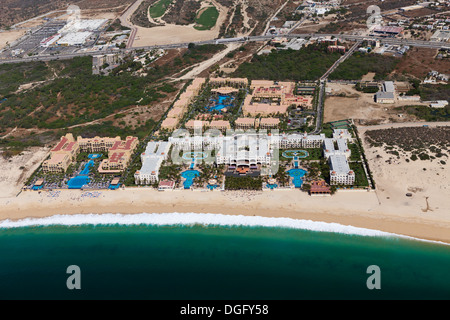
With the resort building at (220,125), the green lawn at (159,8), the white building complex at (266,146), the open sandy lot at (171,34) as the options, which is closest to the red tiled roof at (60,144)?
the white building complex at (266,146)

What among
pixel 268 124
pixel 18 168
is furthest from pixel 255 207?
pixel 18 168

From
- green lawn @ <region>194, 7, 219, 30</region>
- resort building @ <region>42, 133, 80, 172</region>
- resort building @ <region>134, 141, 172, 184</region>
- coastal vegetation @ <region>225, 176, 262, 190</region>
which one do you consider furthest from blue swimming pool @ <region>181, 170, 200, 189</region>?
green lawn @ <region>194, 7, 219, 30</region>

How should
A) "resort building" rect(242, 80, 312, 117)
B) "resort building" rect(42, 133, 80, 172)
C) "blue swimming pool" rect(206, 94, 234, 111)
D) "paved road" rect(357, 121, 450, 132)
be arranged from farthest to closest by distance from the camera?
"blue swimming pool" rect(206, 94, 234, 111) → "resort building" rect(242, 80, 312, 117) → "paved road" rect(357, 121, 450, 132) → "resort building" rect(42, 133, 80, 172)

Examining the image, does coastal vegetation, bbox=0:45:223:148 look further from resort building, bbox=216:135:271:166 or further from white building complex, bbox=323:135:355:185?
white building complex, bbox=323:135:355:185

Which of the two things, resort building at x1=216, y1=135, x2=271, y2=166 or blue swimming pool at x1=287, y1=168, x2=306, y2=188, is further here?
resort building at x1=216, y1=135, x2=271, y2=166

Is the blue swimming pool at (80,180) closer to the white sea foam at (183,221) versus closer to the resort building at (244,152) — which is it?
the white sea foam at (183,221)

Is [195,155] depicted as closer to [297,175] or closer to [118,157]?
[118,157]
